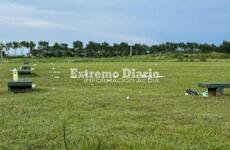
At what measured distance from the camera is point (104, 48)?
88000 millimetres

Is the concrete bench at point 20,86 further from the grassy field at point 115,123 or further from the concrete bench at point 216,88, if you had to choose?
the concrete bench at point 216,88

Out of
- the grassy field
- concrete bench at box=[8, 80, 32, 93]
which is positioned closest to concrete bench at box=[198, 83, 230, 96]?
the grassy field

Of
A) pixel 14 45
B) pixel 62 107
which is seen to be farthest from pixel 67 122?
pixel 14 45

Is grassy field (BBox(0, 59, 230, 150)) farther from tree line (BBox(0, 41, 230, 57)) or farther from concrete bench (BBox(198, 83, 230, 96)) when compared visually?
tree line (BBox(0, 41, 230, 57))

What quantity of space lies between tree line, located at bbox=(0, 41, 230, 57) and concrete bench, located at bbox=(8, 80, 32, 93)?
220 feet

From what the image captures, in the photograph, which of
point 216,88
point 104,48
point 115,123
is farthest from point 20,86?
point 104,48

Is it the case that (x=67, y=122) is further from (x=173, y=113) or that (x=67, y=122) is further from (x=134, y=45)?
(x=134, y=45)

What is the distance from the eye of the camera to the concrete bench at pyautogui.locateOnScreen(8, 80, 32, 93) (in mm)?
11125

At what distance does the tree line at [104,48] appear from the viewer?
3187 inches

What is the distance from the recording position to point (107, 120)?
267 inches

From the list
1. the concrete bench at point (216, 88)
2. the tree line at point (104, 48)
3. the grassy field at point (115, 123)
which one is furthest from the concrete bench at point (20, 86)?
the tree line at point (104, 48)

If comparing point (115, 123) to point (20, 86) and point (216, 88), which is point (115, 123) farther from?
point (20, 86)

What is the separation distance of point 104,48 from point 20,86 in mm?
76954

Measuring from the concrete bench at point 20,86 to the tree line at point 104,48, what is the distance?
220 ft
